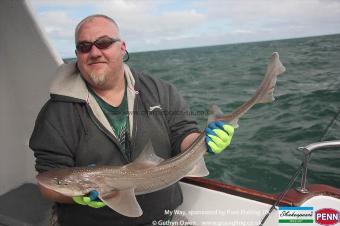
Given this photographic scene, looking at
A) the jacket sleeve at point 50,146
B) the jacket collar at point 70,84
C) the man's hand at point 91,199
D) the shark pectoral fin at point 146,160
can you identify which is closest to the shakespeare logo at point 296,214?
the shark pectoral fin at point 146,160

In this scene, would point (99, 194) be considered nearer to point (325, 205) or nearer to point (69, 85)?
point (69, 85)

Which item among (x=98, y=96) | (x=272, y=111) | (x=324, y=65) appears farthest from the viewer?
(x=324, y=65)

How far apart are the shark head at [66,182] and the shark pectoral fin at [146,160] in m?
0.34

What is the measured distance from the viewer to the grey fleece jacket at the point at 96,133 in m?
3.11

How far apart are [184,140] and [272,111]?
865cm

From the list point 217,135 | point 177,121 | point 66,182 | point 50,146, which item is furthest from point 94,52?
point 217,135

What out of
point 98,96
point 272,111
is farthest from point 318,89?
point 98,96

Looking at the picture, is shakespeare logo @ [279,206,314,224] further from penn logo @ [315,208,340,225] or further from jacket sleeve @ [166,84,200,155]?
jacket sleeve @ [166,84,200,155]

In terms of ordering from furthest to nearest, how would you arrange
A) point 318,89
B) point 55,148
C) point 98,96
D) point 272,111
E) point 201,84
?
point 201,84 < point 318,89 < point 272,111 < point 98,96 < point 55,148

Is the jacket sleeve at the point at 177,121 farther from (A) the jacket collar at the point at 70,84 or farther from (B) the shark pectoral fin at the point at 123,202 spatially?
(B) the shark pectoral fin at the point at 123,202

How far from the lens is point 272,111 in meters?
11.6

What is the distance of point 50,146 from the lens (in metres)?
3.06

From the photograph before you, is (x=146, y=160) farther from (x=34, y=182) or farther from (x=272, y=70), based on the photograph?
(x=34, y=182)

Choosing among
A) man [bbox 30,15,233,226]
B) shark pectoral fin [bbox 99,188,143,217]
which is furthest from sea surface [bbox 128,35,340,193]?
shark pectoral fin [bbox 99,188,143,217]
